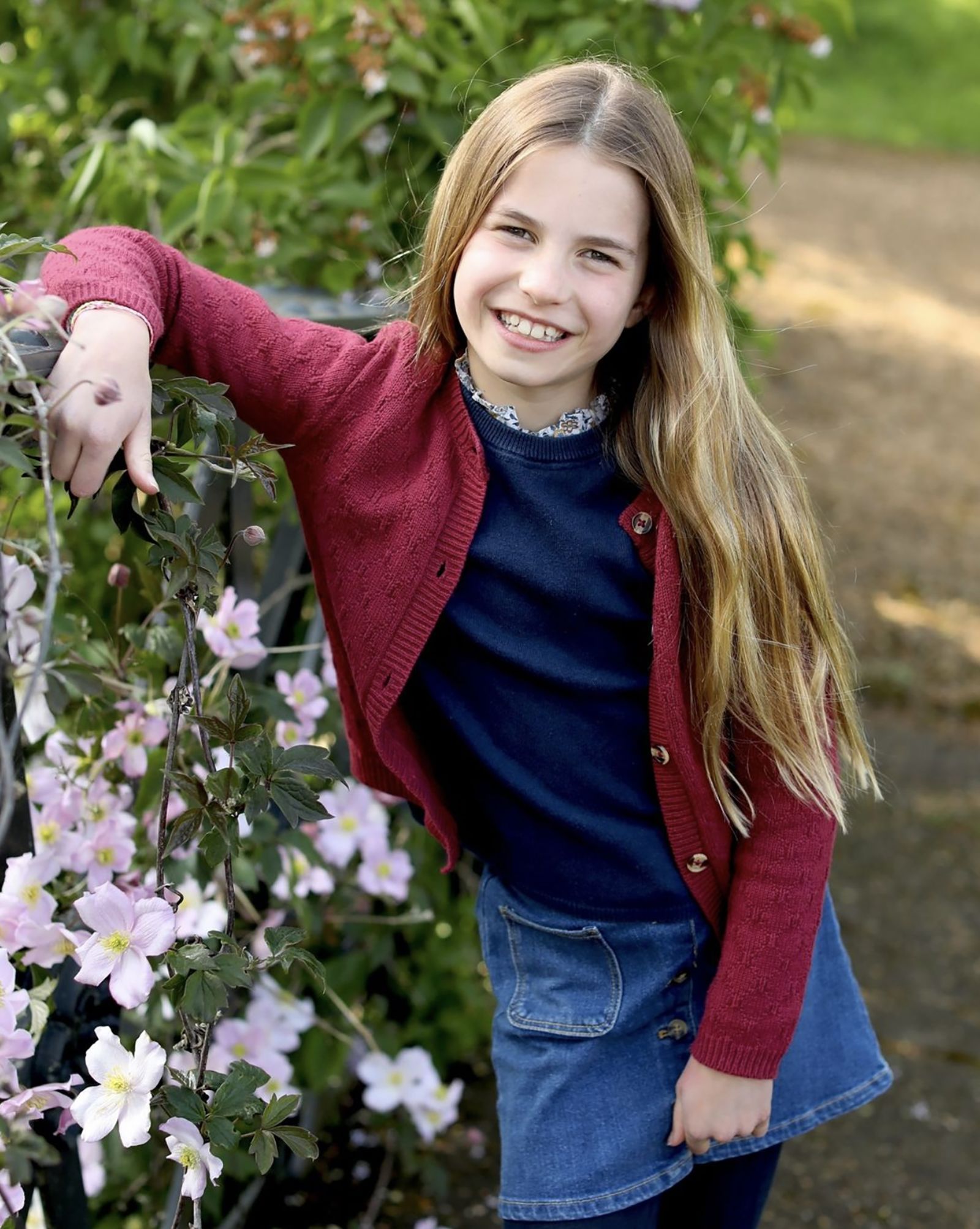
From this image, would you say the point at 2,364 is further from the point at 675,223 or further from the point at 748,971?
the point at 748,971

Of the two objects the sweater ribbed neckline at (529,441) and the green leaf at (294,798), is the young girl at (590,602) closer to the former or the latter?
the sweater ribbed neckline at (529,441)

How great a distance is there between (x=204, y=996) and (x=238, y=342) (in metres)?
0.62

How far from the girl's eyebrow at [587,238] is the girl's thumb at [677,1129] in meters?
0.85

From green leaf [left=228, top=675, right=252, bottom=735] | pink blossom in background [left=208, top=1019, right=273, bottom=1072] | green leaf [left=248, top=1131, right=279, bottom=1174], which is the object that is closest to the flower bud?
green leaf [left=228, top=675, right=252, bottom=735]

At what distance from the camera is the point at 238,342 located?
1347mm

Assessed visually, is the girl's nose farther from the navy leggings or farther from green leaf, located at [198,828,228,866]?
the navy leggings

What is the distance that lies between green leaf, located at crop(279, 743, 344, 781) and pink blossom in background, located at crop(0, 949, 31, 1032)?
0.83 ft

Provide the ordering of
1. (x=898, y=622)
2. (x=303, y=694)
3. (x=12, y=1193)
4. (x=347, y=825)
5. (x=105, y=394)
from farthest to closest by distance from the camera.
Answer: (x=898, y=622) → (x=347, y=825) → (x=303, y=694) → (x=12, y=1193) → (x=105, y=394)

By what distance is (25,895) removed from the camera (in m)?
1.22

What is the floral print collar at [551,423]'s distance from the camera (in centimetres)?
142

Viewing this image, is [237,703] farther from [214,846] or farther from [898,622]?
[898,622]

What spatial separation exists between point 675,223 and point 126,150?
1290 mm

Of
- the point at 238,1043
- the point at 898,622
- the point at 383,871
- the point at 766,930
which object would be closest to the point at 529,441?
the point at 766,930

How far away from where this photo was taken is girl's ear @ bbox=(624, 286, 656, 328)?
1.44m
